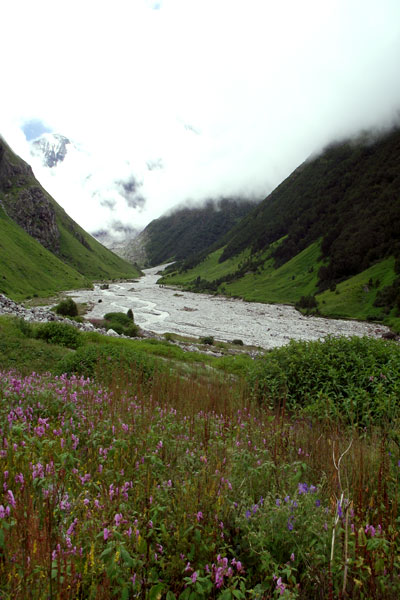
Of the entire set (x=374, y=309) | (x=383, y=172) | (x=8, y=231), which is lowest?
(x=374, y=309)

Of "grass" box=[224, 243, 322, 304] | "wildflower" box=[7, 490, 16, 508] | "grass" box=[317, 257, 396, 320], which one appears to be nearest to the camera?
"wildflower" box=[7, 490, 16, 508]

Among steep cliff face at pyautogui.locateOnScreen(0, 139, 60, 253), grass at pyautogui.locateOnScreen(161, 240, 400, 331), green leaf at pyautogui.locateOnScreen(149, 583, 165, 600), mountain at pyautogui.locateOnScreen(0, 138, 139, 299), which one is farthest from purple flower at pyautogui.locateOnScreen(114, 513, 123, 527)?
steep cliff face at pyautogui.locateOnScreen(0, 139, 60, 253)

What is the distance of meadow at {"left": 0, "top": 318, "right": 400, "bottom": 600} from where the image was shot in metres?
2.45

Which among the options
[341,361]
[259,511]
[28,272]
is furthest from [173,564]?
[28,272]

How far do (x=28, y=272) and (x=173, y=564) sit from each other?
9510cm

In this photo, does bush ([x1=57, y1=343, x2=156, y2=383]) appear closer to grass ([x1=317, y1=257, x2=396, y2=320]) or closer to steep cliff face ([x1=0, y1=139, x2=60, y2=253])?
grass ([x1=317, y1=257, x2=396, y2=320])

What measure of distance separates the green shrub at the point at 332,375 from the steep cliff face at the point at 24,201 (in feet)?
514

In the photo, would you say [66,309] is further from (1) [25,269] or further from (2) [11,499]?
(1) [25,269]

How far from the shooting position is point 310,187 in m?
180

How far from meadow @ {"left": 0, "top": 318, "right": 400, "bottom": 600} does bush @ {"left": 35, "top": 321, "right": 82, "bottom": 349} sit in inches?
306

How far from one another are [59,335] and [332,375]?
11.5 m

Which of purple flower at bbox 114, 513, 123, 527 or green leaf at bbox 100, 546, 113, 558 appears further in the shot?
purple flower at bbox 114, 513, 123, 527

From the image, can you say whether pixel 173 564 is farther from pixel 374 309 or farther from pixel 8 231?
pixel 8 231

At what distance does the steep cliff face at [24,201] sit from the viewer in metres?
145
